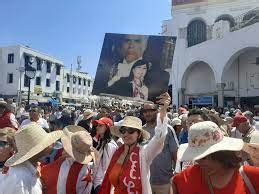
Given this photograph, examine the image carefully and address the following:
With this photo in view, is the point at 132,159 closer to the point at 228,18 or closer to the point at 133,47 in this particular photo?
the point at 133,47

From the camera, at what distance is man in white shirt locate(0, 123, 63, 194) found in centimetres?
281

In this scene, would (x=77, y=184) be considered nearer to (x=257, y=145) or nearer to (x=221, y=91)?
(x=257, y=145)

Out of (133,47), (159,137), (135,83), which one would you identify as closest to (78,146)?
(159,137)

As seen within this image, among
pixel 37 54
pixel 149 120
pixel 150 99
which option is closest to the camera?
pixel 150 99

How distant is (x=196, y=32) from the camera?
127 ft

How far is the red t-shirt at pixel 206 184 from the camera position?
2453 millimetres

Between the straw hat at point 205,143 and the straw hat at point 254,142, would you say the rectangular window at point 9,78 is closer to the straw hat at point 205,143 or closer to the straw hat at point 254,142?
the straw hat at point 254,142

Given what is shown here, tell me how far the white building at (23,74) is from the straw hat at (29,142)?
45.0 metres

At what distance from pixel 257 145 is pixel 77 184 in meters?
1.98

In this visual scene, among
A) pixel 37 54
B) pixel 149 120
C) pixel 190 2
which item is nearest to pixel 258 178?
pixel 149 120

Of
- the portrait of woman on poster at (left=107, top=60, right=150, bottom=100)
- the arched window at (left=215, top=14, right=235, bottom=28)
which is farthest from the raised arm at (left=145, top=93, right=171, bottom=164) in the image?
the arched window at (left=215, top=14, right=235, bottom=28)

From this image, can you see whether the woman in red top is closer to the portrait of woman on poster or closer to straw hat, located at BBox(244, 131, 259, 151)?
straw hat, located at BBox(244, 131, 259, 151)

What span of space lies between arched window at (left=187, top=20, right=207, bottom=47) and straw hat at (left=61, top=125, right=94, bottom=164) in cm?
3435

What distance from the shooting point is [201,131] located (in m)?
2.49
